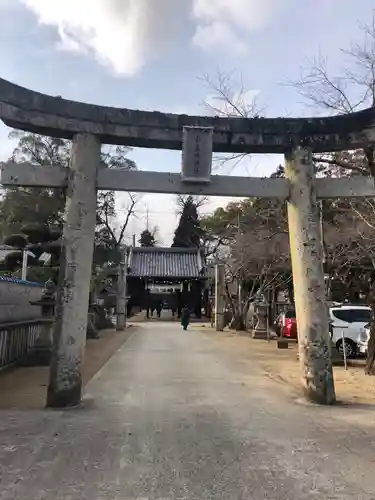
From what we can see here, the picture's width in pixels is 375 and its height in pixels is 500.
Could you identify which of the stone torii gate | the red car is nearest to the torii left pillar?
the stone torii gate

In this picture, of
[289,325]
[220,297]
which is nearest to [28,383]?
[289,325]

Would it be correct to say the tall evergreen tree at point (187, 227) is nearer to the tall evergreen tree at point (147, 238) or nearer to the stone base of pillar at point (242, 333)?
the tall evergreen tree at point (147, 238)

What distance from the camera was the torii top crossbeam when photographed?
8.95 meters

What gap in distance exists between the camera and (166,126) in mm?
9477

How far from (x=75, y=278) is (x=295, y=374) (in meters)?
7.01

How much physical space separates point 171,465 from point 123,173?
17.6 feet

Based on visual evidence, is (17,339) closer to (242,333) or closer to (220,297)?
(242,333)

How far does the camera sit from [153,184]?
9.36 m

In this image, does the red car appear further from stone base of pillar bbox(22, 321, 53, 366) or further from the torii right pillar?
the torii right pillar

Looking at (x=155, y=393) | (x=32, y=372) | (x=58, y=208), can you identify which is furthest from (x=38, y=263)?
(x=155, y=393)

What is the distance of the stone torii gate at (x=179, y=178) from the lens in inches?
346

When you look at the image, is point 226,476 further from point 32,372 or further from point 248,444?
point 32,372

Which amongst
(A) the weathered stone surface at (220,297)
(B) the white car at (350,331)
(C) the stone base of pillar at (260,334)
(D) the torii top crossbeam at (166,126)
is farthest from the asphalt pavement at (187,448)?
(A) the weathered stone surface at (220,297)

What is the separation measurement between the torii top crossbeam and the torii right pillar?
1.35 ft
